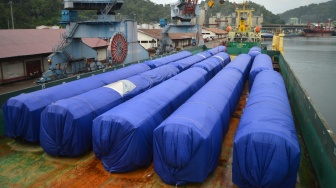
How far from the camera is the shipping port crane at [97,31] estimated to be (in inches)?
684

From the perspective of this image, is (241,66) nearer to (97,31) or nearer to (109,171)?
(97,31)

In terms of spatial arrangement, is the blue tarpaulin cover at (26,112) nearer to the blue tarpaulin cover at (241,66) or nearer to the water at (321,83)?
the blue tarpaulin cover at (241,66)

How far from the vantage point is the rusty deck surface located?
603 centimetres

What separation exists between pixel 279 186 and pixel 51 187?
458 centimetres

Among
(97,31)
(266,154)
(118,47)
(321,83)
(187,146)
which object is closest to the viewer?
(266,154)

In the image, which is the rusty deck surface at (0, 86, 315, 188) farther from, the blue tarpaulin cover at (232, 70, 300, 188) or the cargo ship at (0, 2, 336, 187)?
the blue tarpaulin cover at (232, 70, 300, 188)

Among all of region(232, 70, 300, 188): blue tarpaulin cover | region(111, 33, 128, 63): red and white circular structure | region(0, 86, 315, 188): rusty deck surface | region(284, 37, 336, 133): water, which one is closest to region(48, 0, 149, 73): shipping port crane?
region(111, 33, 128, 63): red and white circular structure

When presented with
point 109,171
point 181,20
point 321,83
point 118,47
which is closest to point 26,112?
point 109,171

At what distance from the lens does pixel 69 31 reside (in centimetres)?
1800

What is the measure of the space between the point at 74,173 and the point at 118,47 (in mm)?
11998

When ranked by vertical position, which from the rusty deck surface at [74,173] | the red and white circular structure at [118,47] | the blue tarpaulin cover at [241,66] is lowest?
the rusty deck surface at [74,173]

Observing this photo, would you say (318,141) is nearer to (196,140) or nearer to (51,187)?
(196,140)

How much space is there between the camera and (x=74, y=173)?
645cm

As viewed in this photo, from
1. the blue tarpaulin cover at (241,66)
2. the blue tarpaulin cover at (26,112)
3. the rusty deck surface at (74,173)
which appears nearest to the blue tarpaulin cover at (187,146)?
the rusty deck surface at (74,173)
